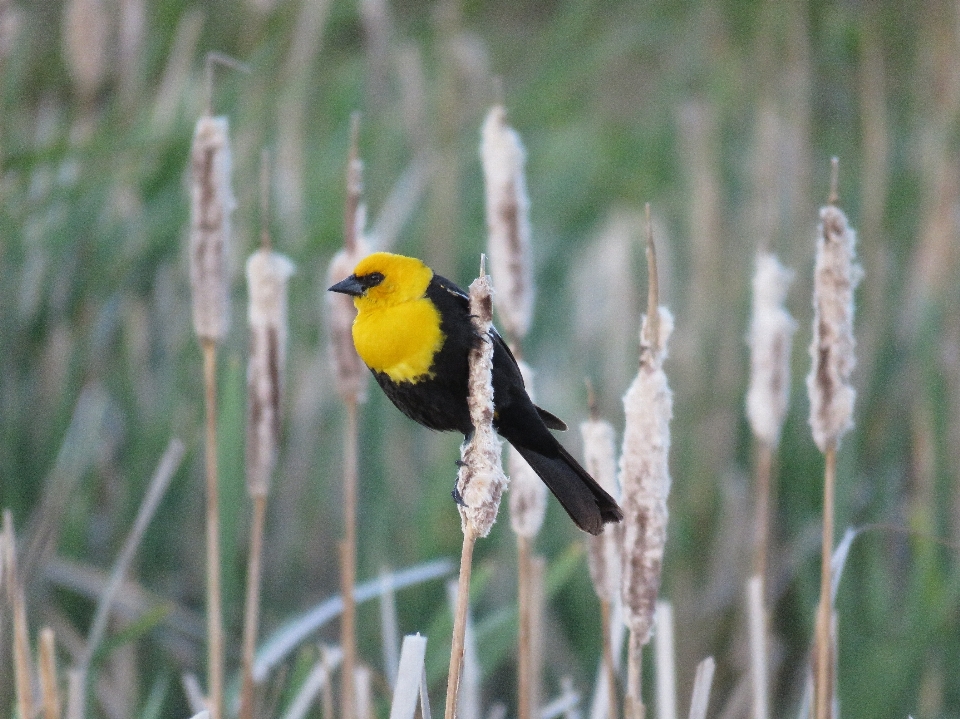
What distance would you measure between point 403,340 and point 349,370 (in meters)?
0.28

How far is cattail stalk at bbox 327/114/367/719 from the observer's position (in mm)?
1274

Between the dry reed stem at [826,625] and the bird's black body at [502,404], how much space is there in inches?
9.7

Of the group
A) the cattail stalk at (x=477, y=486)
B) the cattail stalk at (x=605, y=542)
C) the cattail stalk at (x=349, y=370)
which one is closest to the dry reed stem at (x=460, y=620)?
the cattail stalk at (x=477, y=486)

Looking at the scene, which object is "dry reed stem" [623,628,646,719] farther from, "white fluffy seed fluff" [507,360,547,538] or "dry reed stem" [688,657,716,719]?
"white fluffy seed fluff" [507,360,547,538]

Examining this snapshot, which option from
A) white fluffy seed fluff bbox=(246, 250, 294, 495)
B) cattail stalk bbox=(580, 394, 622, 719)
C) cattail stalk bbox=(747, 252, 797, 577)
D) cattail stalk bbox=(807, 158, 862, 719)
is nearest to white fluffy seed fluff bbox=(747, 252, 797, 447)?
cattail stalk bbox=(747, 252, 797, 577)

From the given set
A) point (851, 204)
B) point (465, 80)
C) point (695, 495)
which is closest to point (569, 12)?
point (465, 80)

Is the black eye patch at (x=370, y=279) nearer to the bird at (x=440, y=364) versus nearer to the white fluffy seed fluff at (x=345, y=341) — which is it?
the bird at (x=440, y=364)

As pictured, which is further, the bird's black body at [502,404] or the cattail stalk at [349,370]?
the cattail stalk at [349,370]

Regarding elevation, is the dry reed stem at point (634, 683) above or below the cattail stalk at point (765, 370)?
below

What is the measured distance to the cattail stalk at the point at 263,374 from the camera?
4.16 ft

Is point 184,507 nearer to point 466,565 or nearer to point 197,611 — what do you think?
point 197,611

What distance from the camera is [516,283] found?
4.30 ft

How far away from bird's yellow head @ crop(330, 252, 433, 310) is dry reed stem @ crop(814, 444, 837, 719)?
1.61 feet

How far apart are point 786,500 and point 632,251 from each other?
773 millimetres
